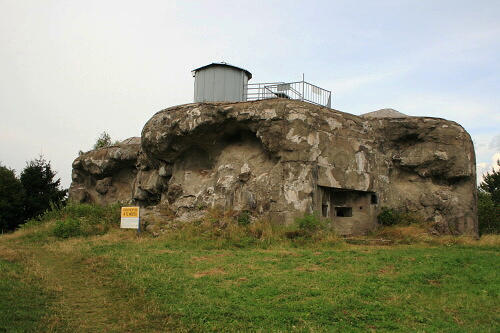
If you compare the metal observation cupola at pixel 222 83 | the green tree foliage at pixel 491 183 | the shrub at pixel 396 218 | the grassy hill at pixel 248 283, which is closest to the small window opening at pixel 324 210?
the grassy hill at pixel 248 283

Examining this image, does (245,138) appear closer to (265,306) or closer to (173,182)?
(173,182)

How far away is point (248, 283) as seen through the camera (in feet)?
23.0

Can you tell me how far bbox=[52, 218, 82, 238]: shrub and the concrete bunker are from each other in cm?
736

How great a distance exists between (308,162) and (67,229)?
284 inches

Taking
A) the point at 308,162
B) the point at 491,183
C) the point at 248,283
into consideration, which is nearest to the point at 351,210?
the point at 308,162

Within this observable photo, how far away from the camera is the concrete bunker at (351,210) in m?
13.6

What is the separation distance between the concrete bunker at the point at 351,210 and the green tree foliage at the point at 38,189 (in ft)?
45.5

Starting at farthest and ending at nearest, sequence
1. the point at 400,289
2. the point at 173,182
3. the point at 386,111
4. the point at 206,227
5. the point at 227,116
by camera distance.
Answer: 1. the point at 386,111
2. the point at 173,182
3. the point at 227,116
4. the point at 206,227
5. the point at 400,289

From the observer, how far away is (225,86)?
15.9m

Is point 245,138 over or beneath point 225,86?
beneath

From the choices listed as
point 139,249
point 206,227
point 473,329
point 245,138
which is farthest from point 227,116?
point 473,329

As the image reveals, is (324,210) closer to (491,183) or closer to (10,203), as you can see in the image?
(10,203)

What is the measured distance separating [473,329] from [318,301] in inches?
73.3

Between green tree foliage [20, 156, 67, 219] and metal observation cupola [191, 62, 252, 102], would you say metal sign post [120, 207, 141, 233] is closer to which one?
metal observation cupola [191, 62, 252, 102]
